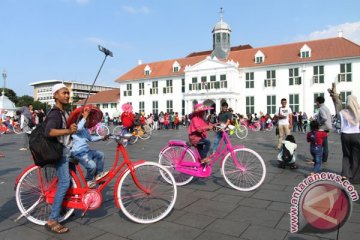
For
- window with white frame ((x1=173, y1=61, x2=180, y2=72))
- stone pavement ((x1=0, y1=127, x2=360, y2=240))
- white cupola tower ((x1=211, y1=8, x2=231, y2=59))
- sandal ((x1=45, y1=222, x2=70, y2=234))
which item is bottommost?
stone pavement ((x1=0, y1=127, x2=360, y2=240))

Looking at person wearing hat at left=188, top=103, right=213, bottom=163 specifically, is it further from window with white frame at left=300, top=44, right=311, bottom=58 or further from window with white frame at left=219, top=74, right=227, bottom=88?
window with white frame at left=300, top=44, right=311, bottom=58

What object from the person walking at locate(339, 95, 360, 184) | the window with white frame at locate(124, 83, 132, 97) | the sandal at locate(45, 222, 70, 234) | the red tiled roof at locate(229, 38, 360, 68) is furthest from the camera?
the window with white frame at locate(124, 83, 132, 97)

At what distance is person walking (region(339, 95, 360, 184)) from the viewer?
496 cm

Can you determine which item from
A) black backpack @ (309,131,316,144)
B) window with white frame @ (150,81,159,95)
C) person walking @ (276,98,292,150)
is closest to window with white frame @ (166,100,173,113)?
window with white frame @ (150,81,159,95)

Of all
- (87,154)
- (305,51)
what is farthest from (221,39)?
(87,154)

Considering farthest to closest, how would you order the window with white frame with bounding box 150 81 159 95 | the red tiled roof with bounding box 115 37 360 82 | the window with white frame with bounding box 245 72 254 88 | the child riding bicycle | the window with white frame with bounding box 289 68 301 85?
the window with white frame with bounding box 150 81 159 95, the window with white frame with bounding box 245 72 254 88, the window with white frame with bounding box 289 68 301 85, the red tiled roof with bounding box 115 37 360 82, the child riding bicycle

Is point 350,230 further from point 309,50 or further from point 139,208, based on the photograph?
point 309,50

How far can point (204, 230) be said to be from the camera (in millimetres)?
3541

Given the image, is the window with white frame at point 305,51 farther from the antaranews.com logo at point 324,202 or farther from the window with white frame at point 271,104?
the antaranews.com logo at point 324,202

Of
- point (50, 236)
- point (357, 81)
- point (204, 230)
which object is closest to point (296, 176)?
point (204, 230)

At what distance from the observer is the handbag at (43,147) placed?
3385mm

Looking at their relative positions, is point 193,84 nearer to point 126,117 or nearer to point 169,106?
point 169,106

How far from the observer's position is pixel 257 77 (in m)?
40.8

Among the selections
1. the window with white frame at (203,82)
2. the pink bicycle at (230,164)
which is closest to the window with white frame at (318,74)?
the window with white frame at (203,82)
